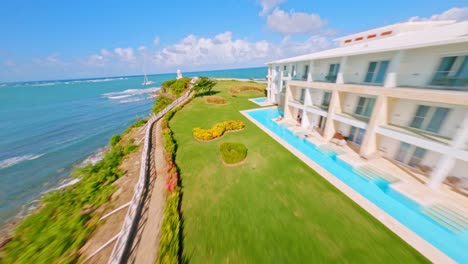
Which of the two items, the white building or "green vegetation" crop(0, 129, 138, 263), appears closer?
"green vegetation" crop(0, 129, 138, 263)

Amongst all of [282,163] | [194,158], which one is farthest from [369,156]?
[194,158]

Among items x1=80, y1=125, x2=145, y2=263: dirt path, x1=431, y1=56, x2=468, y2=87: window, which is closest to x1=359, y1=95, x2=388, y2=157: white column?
x1=431, y1=56, x2=468, y2=87: window

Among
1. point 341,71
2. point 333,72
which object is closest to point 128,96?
point 333,72

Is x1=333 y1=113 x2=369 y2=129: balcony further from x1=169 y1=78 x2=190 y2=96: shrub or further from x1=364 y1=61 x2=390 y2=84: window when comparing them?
x1=169 y1=78 x2=190 y2=96: shrub

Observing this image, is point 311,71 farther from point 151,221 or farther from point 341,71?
point 151,221

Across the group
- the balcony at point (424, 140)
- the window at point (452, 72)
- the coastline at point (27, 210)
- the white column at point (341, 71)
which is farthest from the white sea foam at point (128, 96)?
the window at point (452, 72)
